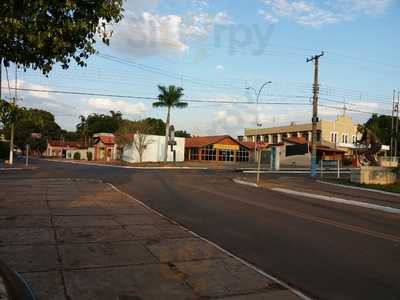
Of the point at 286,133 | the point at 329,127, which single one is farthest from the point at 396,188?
the point at 286,133

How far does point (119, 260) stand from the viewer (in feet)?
25.6

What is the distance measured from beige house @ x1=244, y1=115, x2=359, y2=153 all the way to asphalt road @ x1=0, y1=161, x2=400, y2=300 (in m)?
61.4

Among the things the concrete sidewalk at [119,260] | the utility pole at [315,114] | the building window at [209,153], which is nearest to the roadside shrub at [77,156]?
the building window at [209,153]

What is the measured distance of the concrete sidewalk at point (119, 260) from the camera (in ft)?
20.7

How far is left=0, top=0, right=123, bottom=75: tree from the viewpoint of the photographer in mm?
4957

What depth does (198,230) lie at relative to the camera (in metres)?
11.3

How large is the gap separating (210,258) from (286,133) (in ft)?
289

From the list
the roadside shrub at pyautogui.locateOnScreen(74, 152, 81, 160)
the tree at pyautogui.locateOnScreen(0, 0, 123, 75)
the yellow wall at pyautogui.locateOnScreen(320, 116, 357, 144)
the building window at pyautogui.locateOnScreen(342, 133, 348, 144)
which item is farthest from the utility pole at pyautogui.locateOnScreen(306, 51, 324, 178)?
the roadside shrub at pyautogui.locateOnScreen(74, 152, 81, 160)

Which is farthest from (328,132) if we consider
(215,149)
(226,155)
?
(215,149)

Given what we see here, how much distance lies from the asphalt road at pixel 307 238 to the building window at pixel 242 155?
183 ft

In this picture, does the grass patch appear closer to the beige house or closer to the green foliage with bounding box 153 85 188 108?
the green foliage with bounding box 153 85 188 108

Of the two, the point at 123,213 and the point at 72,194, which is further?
the point at 72,194

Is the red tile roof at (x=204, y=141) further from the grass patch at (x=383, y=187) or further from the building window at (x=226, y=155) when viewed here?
the grass patch at (x=383, y=187)

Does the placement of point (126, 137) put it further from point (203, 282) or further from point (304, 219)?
point (203, 282)
